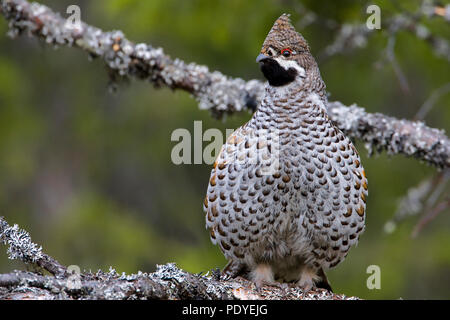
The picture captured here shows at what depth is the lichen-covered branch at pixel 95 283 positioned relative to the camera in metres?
2.65

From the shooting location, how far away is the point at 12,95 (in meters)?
6.78

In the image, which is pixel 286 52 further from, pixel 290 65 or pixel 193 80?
pixel 193 80

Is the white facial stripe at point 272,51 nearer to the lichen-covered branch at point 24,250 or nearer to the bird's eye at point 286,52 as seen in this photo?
the bird's eye at point 286,52

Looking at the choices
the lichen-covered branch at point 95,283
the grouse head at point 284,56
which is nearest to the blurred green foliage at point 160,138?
the grouse head at point 284,56

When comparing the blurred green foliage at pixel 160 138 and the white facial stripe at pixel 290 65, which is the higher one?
the blurred green foliage at pixel 160 138

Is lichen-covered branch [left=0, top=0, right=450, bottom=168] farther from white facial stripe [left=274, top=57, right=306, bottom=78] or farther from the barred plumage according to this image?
white facial stripe [left=274, top=57, right=306, bottom=78]

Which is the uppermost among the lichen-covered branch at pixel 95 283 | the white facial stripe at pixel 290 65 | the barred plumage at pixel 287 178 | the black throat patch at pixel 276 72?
the white facial stripe at pixel 290 65

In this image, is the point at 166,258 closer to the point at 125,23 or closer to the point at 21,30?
the point at 125,23

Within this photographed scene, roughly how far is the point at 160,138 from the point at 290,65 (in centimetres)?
350

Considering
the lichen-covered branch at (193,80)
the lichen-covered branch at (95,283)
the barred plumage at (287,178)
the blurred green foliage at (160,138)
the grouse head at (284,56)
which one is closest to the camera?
the lichen-covered branch at (95,283)

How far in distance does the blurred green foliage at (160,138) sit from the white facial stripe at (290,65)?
5.70ft

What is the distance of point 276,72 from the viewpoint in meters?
3.86

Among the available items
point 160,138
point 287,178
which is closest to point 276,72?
point 287,178

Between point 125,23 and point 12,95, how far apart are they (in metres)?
1.54
